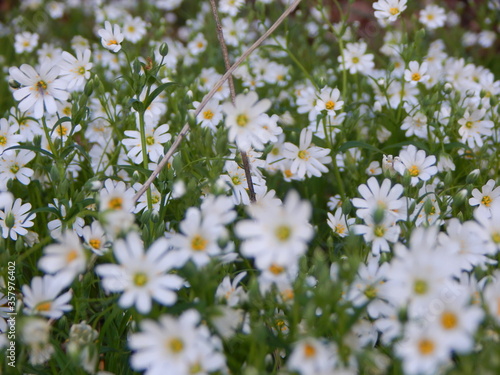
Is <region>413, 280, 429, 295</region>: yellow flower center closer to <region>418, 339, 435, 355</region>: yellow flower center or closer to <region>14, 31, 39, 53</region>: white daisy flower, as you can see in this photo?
<region>418, 339, 435, 355</region>: yellow flower center

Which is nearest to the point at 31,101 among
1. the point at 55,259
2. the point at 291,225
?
the point at 55,259

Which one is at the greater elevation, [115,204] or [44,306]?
[115,204]

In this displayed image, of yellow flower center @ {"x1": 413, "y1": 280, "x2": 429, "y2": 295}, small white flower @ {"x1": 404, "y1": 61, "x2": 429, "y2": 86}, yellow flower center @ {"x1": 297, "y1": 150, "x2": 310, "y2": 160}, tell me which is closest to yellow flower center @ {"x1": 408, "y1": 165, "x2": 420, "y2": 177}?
yellow flower center @ {"x1": 297, "y1": 150, "x2": 310, "y2": 160}

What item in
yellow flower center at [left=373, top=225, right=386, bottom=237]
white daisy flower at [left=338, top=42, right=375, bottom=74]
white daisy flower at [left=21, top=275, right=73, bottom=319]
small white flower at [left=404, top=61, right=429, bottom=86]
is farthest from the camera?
white daisy flower at [left=338, top=42, right=375, bottom=74]

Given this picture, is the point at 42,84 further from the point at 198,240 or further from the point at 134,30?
the point at 134,30

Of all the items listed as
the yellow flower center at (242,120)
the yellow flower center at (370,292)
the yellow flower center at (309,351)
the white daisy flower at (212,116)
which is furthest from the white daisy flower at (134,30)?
the yellow flower center at (309,351)

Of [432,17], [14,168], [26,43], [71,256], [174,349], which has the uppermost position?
[26,43]

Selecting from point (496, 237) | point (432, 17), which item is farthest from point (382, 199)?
point (432, 17)
